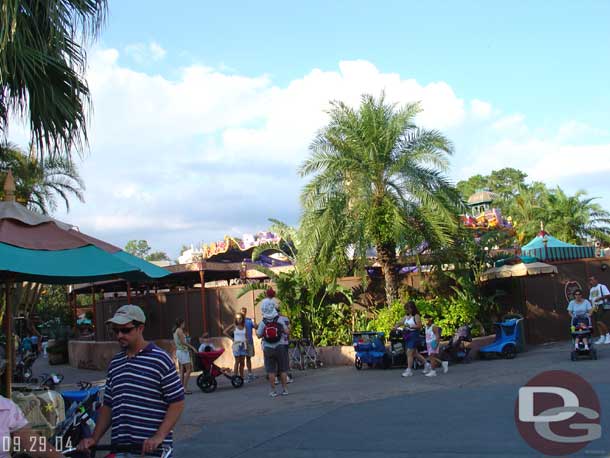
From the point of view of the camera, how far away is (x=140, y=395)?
14.0 ft

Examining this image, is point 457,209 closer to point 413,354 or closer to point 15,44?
point 413,354

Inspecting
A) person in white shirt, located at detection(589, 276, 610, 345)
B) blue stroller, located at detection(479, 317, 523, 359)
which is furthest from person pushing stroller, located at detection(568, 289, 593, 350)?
person in white shirt, located at detection(589, 276, 610, 345)

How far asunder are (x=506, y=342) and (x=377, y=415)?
738 cm

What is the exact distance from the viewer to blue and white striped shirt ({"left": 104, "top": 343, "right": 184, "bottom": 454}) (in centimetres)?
425

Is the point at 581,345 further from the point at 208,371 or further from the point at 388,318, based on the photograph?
the point at 208,371

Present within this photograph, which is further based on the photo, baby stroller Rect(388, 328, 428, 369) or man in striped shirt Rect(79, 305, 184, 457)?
baby stroller Rect(388, 328, 428, 369)

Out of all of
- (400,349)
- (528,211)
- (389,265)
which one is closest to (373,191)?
(389,265)

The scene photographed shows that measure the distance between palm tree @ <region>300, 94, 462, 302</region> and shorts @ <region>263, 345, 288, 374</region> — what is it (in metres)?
5.16

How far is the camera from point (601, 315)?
63.1 ft

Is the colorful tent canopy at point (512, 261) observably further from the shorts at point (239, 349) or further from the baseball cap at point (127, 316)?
the baseball cap at point (127, 316)

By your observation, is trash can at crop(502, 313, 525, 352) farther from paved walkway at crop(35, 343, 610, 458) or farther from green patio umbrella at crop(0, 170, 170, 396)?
green patio umbrella at crop(0, 170, 170, 396)

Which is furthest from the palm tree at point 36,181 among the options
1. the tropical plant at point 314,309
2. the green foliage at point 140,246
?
the green foliage at point 140,246

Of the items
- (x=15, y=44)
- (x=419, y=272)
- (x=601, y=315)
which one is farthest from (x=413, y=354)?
(x=15, y=44)

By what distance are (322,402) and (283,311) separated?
695 cm
